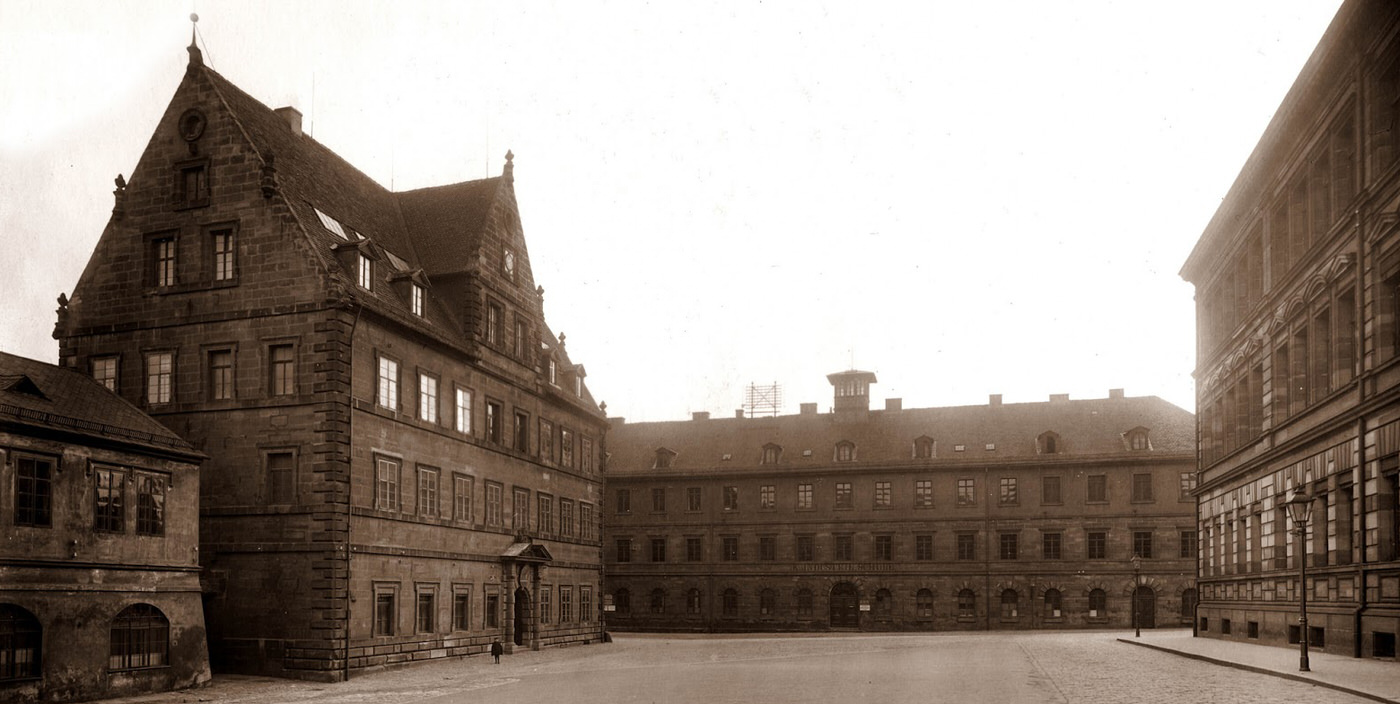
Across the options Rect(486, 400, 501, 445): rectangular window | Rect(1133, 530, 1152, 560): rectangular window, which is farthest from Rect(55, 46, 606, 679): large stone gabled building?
Rect(1133, 530, 1152, 560): rectangular window

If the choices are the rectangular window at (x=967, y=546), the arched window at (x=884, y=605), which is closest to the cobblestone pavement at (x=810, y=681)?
the rectangular window at (x=967, y=546)

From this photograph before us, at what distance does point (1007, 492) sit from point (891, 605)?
942 cm

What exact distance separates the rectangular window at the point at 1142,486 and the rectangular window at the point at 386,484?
4793cm

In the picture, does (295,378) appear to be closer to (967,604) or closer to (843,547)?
(843,547)

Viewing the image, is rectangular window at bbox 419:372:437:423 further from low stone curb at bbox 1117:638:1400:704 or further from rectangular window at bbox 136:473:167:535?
low stone curb at bbox 1117:638:1400:704

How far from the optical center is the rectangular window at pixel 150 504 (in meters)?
31.0

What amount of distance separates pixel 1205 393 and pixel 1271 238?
1411 cm

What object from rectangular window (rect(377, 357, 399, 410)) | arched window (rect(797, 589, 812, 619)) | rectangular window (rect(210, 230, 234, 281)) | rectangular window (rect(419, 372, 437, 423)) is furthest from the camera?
arched window (rect(797, 589, 812, 619))

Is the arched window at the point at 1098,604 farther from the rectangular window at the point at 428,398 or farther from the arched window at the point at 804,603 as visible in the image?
the rectangular window at the point at 428,398

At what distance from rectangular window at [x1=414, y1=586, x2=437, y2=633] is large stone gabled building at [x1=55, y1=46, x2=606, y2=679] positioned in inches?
3.7

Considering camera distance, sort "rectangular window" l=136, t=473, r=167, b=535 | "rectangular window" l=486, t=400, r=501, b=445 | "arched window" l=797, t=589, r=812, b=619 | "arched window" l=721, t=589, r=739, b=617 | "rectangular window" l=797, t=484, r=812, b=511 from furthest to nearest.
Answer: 1. "rectangular window" l=797, t=484, r=812, b=511
2. "arched window" l=721, t=589, r=739, b=617
3. "arched window" l=797, t=589, r=812, b=619
4. "rectangular window" l=486, t=400, r=501, b=445
5. "rectangular window" l=136, t=473, r=167, b=535

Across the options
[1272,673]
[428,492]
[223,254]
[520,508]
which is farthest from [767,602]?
[1272,673]

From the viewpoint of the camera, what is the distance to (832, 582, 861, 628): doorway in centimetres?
7744

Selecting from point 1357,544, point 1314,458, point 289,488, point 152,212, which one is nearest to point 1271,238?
point 1314,458
